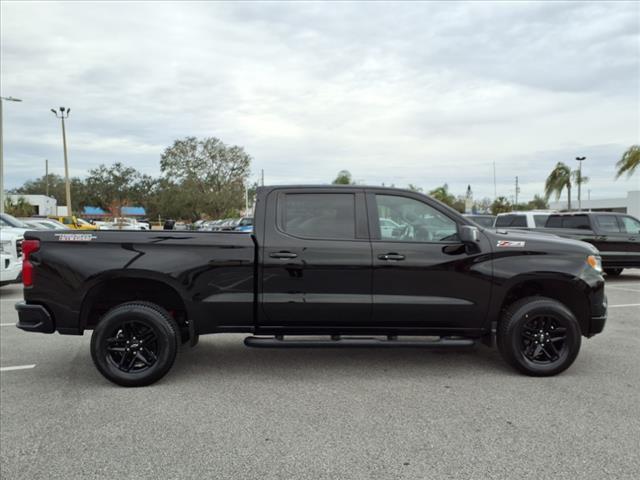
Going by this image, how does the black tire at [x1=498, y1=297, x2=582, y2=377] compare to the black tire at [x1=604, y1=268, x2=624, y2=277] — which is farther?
the black tire at [x1=604, y1=268, x2=624, y2=277]

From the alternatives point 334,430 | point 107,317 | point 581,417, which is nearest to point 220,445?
point 334,430

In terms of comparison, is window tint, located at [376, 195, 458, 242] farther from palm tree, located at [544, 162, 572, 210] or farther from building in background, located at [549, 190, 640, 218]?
building in background, located at [549, 190, 640, 218]

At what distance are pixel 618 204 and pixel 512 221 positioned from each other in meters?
47.6

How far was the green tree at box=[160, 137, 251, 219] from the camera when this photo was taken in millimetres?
66812

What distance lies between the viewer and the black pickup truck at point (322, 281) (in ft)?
15.5

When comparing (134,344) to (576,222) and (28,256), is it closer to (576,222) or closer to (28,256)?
(28,256)

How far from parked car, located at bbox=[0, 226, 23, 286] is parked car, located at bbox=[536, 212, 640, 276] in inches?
446

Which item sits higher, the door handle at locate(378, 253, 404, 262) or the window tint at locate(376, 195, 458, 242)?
the window tint at locate(376, 195, 458, 242)

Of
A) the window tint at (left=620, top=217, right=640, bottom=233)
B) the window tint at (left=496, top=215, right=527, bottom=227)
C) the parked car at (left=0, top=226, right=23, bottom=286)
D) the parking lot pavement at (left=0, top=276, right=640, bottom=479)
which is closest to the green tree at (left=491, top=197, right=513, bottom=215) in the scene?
the window tint at (left=496, top=215, right=527, bottom=227)

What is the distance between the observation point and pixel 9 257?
9750 mm

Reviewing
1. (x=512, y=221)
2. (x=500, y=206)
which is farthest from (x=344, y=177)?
(x=512, y=221)

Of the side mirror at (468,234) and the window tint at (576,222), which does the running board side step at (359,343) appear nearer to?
the side mirror at (468,234)

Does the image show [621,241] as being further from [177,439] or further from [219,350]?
[177,439]

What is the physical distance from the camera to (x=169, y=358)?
15.4 ft
